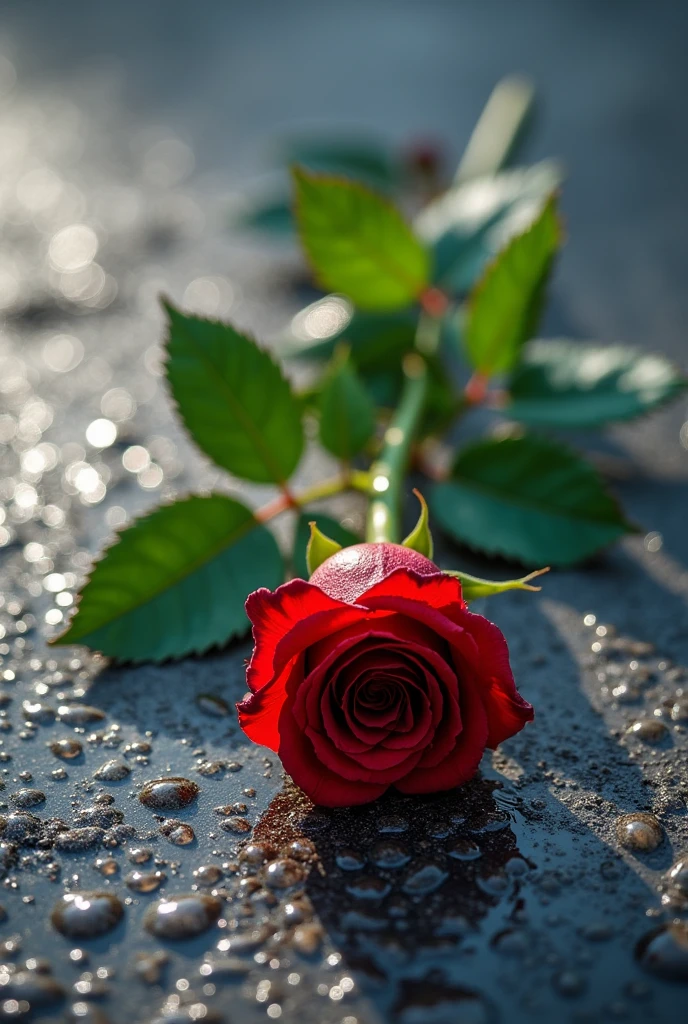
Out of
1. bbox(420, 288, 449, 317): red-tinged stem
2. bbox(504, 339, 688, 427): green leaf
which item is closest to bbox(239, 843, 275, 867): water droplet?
bbox(504, 339, 688, 427): green leaf

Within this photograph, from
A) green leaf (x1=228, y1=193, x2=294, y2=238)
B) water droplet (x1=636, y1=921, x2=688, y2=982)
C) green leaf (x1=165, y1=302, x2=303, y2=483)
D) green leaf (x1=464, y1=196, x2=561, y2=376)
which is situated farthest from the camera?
green leaf (x1=228, y1=193, x2=294, y2=238)

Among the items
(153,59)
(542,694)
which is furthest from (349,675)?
(153,59)

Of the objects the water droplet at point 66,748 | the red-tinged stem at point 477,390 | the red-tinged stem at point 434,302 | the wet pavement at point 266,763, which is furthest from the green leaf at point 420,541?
the red-tinged stem at point 434,302

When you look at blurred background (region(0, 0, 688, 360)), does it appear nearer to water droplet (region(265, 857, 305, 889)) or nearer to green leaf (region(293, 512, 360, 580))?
green leaf (region(293, 512, 360, 580))

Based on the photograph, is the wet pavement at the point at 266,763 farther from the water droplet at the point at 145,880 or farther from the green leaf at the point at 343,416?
the green leaf at the point at 343,416

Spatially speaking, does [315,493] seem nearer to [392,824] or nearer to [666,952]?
[392,824]
